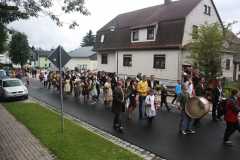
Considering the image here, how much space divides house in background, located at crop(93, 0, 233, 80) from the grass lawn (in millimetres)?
12790

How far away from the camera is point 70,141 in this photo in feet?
20.8

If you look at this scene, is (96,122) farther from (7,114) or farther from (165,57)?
(165,57)

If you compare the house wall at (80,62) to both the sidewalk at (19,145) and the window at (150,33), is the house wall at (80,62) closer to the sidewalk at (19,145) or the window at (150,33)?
the window at (150,33)

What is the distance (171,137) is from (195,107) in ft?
4.44

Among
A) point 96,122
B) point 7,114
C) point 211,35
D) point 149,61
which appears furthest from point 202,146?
point 149,61

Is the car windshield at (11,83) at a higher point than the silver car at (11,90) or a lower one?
higher

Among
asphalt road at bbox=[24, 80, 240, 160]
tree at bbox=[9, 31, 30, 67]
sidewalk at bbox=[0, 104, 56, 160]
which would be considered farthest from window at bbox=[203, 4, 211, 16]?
tree at bbox=[9, 31, 30, 67]

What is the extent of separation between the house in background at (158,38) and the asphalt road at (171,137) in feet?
32.4

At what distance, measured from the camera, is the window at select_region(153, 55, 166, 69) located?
22.4m

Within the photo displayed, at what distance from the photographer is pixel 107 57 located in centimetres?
3014

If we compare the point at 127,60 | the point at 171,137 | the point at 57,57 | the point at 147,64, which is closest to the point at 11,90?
the point at 57,57

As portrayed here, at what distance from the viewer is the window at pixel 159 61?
22.4 meters

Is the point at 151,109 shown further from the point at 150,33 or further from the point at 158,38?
the point at 150,33

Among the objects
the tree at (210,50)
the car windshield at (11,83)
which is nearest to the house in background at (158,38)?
the tree at (210,50)
